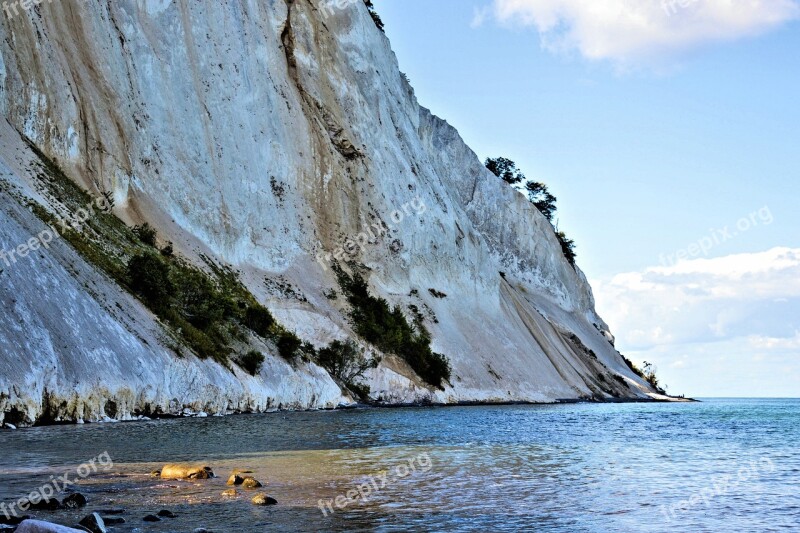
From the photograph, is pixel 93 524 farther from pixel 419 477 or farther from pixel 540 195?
pixel 540 195

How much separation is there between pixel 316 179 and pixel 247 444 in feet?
139

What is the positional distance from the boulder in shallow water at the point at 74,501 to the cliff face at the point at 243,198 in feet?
38.2

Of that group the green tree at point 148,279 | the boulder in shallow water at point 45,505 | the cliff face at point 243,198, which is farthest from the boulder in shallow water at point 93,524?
the green tree at point 148,279

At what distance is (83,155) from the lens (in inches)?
1870

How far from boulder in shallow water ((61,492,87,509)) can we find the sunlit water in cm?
34

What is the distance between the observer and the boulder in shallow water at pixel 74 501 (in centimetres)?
1367

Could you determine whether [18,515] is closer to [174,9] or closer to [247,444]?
[247,444]

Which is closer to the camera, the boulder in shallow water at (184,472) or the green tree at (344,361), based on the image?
the boulder in shallow water at (184,472)

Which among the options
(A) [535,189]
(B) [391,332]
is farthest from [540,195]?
(B) [391,332]

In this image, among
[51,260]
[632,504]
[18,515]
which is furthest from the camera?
[51,260]

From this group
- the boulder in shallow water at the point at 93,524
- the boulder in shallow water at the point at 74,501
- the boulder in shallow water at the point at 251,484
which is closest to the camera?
the boulder in shallow water at the point at 93,524

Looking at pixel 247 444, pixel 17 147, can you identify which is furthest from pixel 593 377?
pixel 247 444

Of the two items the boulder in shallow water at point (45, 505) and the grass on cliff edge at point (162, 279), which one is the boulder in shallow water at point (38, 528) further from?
the grass on cliff edge at point (162, 279)

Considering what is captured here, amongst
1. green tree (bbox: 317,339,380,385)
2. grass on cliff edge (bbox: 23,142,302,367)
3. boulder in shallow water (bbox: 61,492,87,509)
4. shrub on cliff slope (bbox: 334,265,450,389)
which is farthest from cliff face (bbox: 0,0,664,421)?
boulder in shallow water (bbox: 61,492,87,509)
